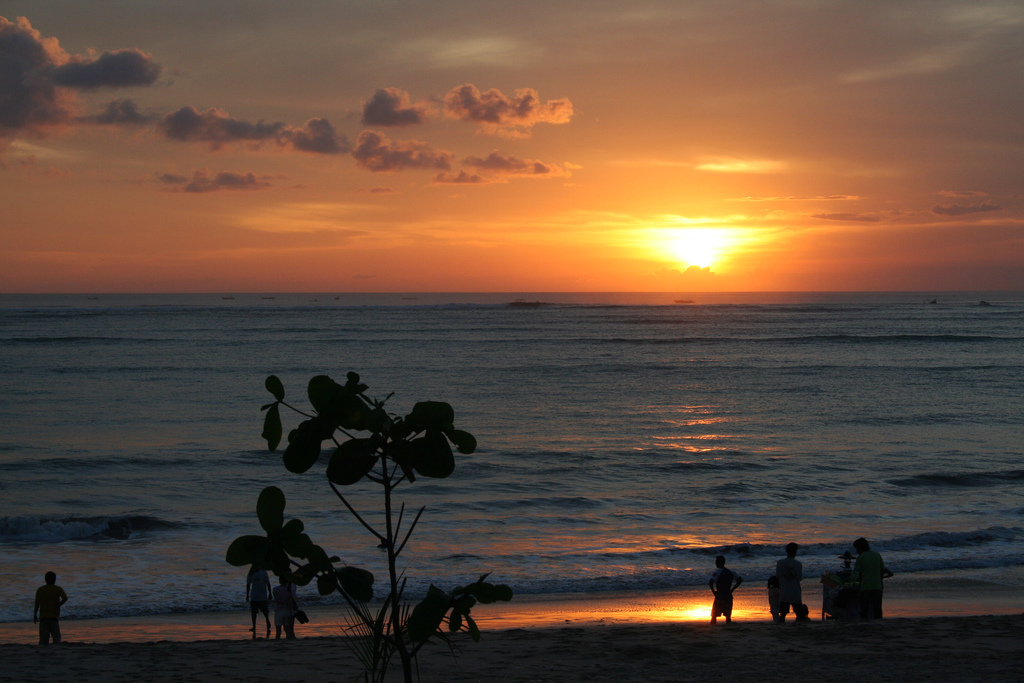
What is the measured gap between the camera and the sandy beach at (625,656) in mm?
7758

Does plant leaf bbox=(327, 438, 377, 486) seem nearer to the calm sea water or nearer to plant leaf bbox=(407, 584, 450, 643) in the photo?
plant leaf bbox=(407, 584, 450, 643)

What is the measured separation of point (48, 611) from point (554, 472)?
13552 mm

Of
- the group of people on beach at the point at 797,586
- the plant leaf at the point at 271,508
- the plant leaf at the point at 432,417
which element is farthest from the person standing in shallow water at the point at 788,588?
the plant leaf at the point at 271,508

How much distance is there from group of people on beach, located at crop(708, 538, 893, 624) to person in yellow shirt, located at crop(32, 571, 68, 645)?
333 inches

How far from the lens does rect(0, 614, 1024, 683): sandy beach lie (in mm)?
7758

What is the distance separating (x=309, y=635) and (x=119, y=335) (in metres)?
68.2

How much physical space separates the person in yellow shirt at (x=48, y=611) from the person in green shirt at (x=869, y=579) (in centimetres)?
1026

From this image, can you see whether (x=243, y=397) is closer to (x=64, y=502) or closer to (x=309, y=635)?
(x=64, y=502)

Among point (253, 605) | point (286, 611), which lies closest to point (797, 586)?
point (286, 611)

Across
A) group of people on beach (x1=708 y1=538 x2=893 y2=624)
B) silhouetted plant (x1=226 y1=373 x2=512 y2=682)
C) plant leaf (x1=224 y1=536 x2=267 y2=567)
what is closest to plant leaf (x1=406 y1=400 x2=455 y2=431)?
silhouetted plant (x1=226 y1=373 x2=512 y2=682)

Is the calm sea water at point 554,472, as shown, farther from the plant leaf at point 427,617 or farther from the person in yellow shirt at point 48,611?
the plant leaf at point 427,617

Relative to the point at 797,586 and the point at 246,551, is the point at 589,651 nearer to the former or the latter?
the point at 797,586

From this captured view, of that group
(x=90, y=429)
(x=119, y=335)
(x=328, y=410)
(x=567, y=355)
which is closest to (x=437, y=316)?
(x=119, y=335)

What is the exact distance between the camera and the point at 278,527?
290 centimetres
